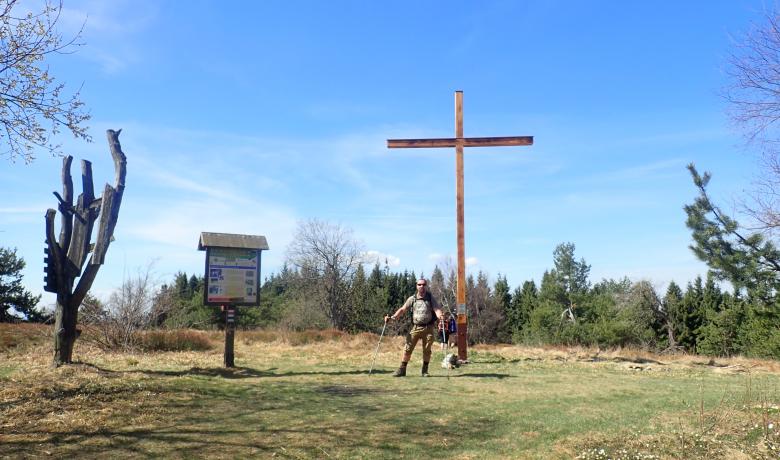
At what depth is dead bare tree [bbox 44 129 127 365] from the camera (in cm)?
960

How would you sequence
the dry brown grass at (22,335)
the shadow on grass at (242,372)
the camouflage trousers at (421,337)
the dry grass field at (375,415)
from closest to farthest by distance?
the dry grass field at (375,415)
the shadow on grass at (242,372)
the camouflage trousers at (421,337)
the dry brown grass at (22,335)

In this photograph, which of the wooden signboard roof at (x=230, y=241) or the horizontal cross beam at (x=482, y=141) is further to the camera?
the horizontal cross beam at (x=482, y=141)

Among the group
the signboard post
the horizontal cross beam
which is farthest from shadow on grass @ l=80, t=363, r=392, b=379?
the horizontal cross beam

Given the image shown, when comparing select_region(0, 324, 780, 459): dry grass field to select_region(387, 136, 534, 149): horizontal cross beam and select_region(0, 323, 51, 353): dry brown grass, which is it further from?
select_region(387, 136, 534, 149): horizontal cross beam

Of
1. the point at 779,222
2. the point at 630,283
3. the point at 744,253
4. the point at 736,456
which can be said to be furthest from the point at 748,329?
the point at 736,456

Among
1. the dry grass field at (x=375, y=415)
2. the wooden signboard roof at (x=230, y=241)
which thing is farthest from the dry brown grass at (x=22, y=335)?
the wooden signboard roof at (x=230, y=241)

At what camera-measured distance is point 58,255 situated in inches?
381

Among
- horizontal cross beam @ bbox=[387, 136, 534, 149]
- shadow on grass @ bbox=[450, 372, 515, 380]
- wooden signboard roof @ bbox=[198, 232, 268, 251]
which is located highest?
horizontal cross beam @ bbox=[387, 136, 534, 149]

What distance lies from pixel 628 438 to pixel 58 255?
9094 mm

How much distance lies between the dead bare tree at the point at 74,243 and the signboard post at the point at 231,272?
2.34m

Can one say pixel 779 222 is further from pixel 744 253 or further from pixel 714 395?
pixel 744 253

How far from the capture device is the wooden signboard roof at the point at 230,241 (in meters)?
12.1

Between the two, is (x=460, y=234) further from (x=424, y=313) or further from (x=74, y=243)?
(x=74, y=243)

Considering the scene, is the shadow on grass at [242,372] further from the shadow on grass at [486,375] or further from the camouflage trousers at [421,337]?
the shadow on grass at [486,375]
